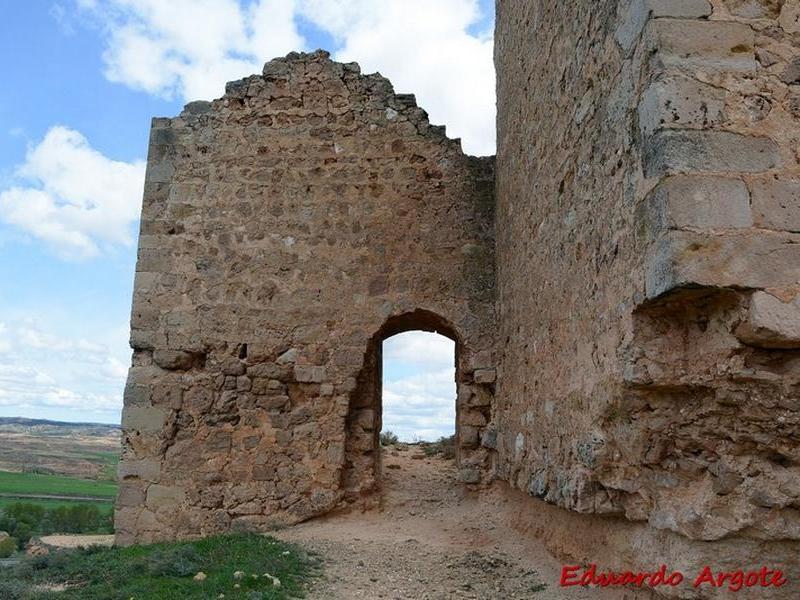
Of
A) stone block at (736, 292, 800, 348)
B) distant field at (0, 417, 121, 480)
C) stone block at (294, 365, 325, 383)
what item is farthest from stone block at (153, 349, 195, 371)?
distant field at (0, 417, 121, 480)

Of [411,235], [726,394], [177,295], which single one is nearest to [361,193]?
[411,235]

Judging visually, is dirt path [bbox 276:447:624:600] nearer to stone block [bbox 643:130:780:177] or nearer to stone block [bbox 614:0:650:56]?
stone block [bbox 643:130:780:177]

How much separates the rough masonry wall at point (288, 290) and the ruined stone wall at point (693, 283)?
10.3ft

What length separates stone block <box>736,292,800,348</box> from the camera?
9.58 feet

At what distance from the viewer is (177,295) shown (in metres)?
7.20

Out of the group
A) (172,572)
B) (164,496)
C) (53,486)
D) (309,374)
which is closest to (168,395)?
(164,496)

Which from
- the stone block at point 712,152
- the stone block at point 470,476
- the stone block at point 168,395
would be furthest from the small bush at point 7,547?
the stone block at point 712,152

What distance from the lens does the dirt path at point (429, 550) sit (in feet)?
15.3

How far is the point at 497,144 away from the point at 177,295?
11.9 feet

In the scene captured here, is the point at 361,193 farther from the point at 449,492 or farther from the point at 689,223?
the point at 689,223

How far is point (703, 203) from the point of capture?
3082 millimetres

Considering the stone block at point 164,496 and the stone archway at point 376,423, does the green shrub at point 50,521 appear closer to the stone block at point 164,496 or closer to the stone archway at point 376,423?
the stone block at point 164,496

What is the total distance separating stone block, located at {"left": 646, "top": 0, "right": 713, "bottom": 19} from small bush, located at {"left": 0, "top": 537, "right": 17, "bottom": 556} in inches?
294

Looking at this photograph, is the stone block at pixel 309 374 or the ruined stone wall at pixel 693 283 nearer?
the ruined stone wall at pixel 693 283
